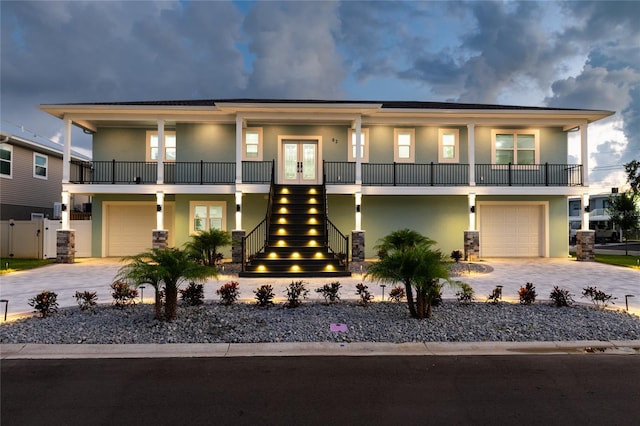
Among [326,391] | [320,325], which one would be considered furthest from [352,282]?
[326,391]

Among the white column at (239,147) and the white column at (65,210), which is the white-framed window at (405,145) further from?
the white column at (65,210)

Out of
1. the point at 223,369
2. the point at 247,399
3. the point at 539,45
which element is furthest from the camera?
the point at 539,45

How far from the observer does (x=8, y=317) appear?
6309mm

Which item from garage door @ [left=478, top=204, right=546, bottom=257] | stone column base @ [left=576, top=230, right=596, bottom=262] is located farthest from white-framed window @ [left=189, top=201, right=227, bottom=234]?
stone column base @ [left=576, top=230, right=596, bottom=262]

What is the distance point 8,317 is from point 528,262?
16878 mm

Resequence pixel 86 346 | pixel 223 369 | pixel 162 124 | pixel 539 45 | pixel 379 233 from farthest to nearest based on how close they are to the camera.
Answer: pixel 539 45 < pixel 379 233 < pixel 162 124 < pixel 86 346 < pixel 223 369

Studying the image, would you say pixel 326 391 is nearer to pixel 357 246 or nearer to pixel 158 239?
pixel 357 246

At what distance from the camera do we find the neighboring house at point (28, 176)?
1822 cm

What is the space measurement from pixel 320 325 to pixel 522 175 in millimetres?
14723

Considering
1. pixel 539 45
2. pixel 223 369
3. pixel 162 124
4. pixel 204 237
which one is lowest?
pixel 223 369

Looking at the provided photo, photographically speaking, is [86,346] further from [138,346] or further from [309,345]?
[309,345]

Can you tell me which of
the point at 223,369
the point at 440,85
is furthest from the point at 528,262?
the point at 440,85

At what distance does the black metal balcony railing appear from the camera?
1625 cm

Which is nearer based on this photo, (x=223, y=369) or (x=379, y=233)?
(x=223, y=369)
